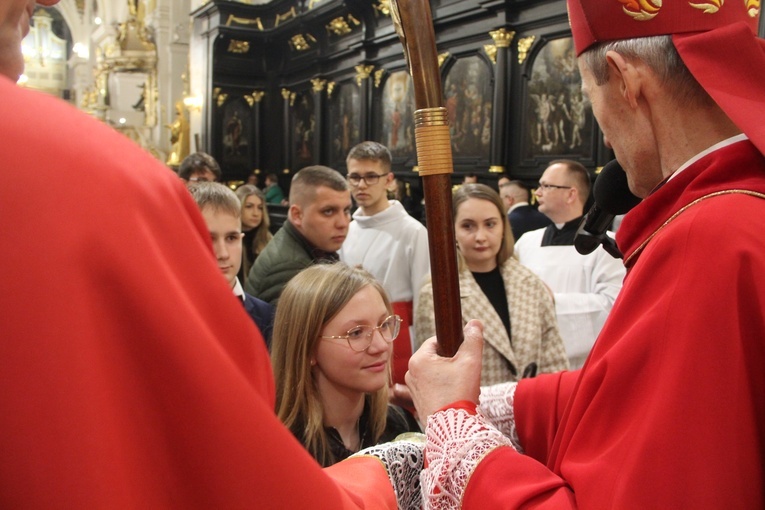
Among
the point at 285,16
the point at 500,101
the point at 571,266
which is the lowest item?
the point at 571,266

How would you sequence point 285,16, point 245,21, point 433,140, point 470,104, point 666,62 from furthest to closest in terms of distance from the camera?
point 245,21 → point 285,16 → point 470,104 → point 433,140 → point 666,62

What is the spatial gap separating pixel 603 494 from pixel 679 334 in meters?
0.28

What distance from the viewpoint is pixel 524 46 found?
931 cm

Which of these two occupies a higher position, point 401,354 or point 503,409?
point 503,409

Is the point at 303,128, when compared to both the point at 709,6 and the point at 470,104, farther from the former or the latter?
the point at 709,6

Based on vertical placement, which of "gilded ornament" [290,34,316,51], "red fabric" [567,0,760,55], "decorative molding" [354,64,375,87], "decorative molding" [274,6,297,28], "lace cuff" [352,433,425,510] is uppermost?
"decorative molding" [274,6,297,28]

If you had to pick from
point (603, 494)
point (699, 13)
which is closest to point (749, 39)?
point (699, 13)

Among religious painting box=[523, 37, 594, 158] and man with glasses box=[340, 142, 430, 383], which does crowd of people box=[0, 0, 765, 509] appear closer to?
man with glasses box=[340, 142, 430, 383]

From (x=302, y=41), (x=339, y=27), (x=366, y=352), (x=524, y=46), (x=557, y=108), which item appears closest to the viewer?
(x=366, y=352)

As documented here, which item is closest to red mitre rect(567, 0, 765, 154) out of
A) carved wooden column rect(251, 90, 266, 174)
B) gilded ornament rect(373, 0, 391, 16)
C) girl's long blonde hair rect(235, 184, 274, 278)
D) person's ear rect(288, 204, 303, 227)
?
person's ear rect(288, 204, 303, 227)

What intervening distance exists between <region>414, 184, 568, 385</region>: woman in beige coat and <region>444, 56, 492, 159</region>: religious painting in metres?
6.97

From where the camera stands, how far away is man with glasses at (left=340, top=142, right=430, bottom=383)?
12.8ft

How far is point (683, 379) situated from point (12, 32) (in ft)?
3.29

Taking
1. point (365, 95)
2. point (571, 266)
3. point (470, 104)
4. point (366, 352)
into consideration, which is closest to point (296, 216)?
point (571, 266)
